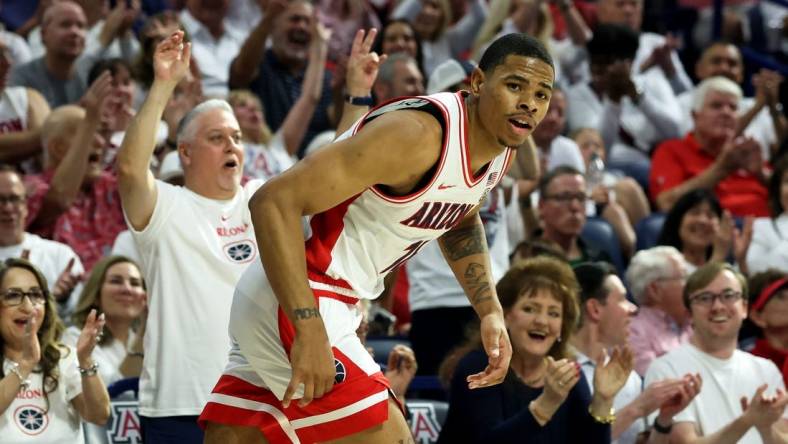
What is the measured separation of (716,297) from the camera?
644 cm

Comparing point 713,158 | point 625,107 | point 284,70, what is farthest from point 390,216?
point 625,107

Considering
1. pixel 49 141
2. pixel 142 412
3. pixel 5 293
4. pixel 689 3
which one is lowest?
pixel 142 412

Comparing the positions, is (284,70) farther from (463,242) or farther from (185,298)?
(463,242)

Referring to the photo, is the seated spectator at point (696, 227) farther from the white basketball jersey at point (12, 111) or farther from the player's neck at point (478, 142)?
the player's neck at point (478, 142)

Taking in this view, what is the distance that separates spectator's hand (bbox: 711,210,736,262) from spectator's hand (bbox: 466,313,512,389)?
3987 mm

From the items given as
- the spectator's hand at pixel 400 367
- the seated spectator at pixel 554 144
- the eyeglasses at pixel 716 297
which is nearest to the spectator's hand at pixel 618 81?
the seated spectator at pixel 554 144

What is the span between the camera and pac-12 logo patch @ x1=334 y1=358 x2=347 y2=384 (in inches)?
151

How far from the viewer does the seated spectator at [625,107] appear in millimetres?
10281

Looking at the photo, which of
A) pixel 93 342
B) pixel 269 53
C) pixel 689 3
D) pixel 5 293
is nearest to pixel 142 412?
pixel 93 342

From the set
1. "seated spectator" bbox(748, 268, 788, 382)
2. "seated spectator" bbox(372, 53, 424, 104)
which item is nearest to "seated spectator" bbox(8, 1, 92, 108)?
"seated spectator" bbox(372, 53, 424, 104)

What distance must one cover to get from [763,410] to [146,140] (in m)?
2.95

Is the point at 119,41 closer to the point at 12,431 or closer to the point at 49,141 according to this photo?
the point at 49,141

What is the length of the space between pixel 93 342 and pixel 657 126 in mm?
6306

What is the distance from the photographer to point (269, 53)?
9289 mm
